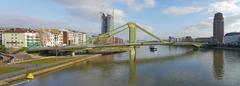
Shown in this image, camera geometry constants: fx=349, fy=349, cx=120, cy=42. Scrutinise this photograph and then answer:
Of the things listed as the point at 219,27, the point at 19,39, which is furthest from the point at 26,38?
the point at 219,27

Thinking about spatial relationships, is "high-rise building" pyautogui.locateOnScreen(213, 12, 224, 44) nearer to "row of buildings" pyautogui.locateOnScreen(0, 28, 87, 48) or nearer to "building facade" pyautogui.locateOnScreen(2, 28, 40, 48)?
"row of buildings" pyautogui.locateOnScreen(0, 28, 87, 48)

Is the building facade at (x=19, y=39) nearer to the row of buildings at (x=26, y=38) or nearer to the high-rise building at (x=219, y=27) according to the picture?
the row of buildings at (x=26, y=38)

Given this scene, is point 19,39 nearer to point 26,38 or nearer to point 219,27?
point 26,38

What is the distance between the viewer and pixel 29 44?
10625 centimetres

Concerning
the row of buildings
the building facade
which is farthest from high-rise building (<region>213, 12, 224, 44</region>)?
the building facade

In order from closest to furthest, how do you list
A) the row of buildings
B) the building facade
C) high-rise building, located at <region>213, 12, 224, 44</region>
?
the building facade → the row of buildings → high-rise building, located at <region>213, 12, 224, 44</region>

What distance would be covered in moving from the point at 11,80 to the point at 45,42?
86.8 metres

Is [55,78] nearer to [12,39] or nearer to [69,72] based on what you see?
[69,72]

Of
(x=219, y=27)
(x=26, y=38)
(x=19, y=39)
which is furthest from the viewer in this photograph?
(x=219, y=27)

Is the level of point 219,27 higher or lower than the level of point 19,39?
higher

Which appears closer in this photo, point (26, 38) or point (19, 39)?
point (19, 39)

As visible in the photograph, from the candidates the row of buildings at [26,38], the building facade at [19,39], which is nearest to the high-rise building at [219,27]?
the row of buildings at [26,38]

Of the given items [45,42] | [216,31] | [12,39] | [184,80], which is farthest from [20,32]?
[216,31]

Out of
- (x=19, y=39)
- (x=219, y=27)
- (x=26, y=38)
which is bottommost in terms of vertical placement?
(x=19, y=39)
